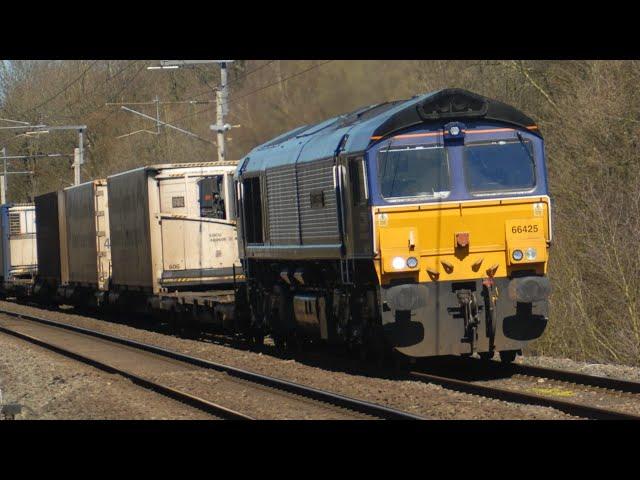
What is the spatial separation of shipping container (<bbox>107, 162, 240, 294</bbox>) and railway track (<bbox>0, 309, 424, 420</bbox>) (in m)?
1.90

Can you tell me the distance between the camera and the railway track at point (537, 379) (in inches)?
417

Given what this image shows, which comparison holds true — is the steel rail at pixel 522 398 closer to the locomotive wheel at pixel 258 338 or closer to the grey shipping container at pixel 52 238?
the locomotive wheel at pixel 258 338

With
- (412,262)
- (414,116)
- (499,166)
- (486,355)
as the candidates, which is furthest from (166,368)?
(499,166)

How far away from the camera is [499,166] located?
1395 centimetres

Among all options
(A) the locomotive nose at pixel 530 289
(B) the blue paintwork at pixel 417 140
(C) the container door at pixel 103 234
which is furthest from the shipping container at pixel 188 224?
(A) the locomotive nose at pixel 530 289

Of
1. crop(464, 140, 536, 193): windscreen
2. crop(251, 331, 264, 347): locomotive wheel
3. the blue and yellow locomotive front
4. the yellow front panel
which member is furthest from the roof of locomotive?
crop(251, 331, 264, 347): locomotive wheel

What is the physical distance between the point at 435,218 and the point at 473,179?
0.74m

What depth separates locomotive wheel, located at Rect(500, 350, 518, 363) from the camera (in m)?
14.7

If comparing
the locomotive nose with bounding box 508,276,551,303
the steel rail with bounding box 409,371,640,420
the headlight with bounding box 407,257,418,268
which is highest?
the headlight with bounding box 407,257,418,268

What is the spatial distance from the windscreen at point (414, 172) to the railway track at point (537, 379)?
2340 millimetres

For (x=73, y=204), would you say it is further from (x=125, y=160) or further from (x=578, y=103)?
(x=125, y=160)

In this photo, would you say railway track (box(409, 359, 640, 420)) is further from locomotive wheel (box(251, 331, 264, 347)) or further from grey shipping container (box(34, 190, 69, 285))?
grey shipping container (box(34, 190, 69, 285))

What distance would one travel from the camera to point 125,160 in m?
55.1
